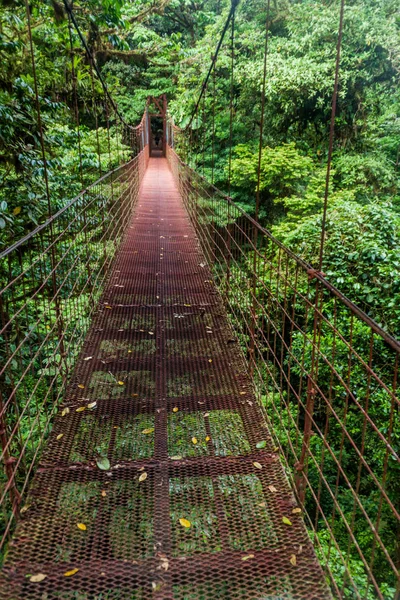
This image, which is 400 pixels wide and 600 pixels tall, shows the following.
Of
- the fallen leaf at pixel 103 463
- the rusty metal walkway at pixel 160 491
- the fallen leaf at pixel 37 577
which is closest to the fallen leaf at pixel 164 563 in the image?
the rusty metal walkway at pixel 160 491

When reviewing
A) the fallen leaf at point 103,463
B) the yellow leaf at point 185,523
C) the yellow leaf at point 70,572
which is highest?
the fallen leaf at point 103,463

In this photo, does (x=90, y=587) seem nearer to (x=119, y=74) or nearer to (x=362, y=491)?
(x=362, y=491)

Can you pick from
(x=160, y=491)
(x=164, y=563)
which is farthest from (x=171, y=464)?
(x=164, y=563)

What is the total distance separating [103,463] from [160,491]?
0.80 ft

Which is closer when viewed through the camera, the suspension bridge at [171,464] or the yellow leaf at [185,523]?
the suspension bridge at [171,464]

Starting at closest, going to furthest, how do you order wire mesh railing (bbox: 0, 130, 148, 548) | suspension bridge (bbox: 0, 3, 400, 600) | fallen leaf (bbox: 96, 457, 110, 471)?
suspension bridge (bbox: 0, 3, 400, 600), wire mesh railing (bbox: 0, 130, 148, 548), fallen leaf (bbox: 96, 457, 110, 471)

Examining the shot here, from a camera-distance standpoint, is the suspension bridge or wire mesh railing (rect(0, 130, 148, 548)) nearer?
the suspension bridge

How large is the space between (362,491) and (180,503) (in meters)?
4.12

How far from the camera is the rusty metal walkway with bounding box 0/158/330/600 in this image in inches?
46.3

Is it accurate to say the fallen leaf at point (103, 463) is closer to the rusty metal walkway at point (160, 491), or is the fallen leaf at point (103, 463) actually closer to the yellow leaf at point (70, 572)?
the rusty metal walkway at point (160, 491)

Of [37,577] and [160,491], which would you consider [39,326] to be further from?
[37,577]

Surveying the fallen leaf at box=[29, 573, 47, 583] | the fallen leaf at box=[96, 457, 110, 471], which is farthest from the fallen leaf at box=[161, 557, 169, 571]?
the fallen leaf at box=[96, 457, 110, 471]

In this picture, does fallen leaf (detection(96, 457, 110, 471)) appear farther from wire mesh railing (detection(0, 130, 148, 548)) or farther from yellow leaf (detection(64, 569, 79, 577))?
yellow leaf (detection(64, 569, 79, 577))

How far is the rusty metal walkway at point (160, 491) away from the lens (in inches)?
46.3
